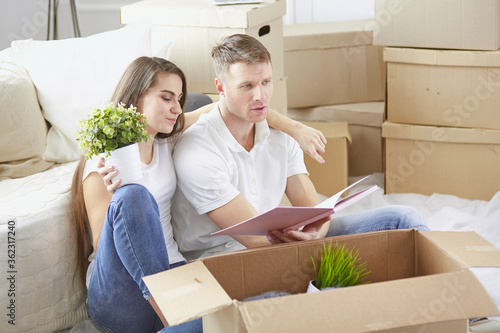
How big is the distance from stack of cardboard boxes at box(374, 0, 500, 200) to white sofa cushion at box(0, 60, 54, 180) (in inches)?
51.1

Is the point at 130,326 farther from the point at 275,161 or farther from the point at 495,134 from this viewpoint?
the point at 495,134

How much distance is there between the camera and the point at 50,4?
105 inches

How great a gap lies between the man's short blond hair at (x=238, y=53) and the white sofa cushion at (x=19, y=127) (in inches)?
23.7

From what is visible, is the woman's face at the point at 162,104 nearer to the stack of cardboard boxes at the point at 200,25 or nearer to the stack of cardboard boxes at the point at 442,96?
the stack of cardboard boxes at the point at 200,25

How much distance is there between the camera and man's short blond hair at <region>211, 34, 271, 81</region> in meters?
1.46

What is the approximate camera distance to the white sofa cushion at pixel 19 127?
5.68 ft

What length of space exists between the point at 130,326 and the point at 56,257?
9.6 inches

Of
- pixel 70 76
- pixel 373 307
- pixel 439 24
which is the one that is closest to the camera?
pixel 373 307

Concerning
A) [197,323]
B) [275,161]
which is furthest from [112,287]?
[275,161]

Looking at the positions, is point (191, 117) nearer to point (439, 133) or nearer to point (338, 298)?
point (338, 298)

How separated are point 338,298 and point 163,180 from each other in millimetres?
616

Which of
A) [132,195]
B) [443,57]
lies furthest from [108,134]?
[443,57]

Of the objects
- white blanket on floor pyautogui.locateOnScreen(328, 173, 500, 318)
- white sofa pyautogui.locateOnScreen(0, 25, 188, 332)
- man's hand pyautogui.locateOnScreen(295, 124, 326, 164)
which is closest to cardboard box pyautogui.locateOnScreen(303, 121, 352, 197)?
white blanket on floor pyautogui.locateOnScreen(328, 173, 500, 318)

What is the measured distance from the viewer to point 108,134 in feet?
4.26
